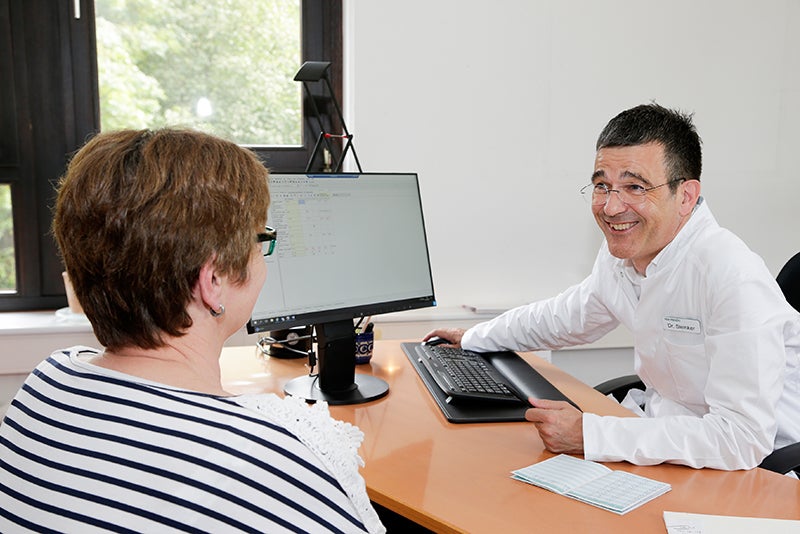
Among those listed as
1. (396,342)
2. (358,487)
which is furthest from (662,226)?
(358,487)

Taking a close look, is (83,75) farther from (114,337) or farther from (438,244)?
(114,337)

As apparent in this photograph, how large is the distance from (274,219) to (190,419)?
815 millimetres

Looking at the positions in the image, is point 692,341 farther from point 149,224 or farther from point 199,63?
point 199,63

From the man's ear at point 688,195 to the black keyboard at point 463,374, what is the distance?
584 mm

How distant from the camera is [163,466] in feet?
2.40

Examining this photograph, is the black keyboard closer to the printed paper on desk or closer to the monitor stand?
the monitor stand

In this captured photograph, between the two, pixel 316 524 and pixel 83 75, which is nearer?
pixel 316 524

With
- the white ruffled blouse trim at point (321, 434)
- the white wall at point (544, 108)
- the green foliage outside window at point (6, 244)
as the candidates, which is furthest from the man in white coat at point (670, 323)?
the green foliage outside window at point (6, 244)

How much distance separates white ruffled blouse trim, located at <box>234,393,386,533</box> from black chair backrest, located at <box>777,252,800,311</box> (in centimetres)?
150

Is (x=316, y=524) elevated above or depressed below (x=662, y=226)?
below

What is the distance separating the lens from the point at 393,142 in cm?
258

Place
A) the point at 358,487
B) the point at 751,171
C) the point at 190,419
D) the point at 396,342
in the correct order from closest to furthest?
the point at 190,419 → the point at 358,487 → the point at 396,342 → the point at 751,171

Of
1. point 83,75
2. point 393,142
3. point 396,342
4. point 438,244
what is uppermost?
point 83,75

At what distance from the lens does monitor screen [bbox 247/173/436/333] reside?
5.01 feet
